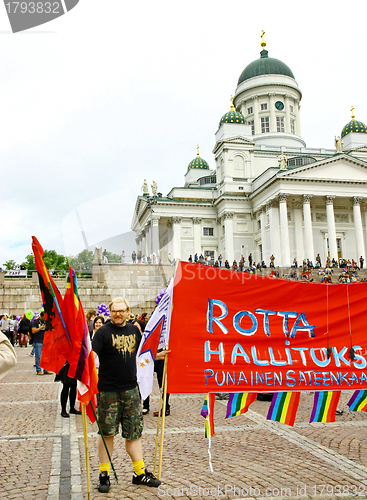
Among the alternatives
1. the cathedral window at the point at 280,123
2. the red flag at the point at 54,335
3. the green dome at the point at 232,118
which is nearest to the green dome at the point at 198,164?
the green dome at the point at 232,118

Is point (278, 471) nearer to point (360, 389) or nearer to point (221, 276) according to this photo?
point (360, 389)

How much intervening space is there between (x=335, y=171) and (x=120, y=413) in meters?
48.5

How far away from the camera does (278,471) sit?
5.41 metres

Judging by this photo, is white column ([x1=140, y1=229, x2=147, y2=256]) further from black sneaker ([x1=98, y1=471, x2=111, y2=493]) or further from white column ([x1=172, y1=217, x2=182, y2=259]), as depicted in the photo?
black sneaker ([x1=98, y1=471, x2=111, y2=493])

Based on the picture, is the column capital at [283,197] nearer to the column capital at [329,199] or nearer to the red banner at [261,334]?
the column capital at [329,199]

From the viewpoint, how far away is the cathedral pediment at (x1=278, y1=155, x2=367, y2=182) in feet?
158

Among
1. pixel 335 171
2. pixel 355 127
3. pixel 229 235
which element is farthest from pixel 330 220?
pixel 355 127

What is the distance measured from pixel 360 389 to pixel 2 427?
219 inches

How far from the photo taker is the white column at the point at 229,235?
177ft

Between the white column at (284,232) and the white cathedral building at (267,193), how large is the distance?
10 cm

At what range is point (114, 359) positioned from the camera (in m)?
5.11

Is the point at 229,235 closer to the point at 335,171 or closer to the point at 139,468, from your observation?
the point at 335,171

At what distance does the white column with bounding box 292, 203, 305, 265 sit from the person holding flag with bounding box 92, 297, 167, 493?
45030 millimetres

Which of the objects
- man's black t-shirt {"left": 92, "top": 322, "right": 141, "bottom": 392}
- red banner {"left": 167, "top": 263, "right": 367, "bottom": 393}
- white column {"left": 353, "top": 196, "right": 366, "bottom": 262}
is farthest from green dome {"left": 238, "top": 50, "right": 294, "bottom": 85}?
man's black t-shirt {"left": 92, "top": 322, "right": 141, "bottom": 392}
